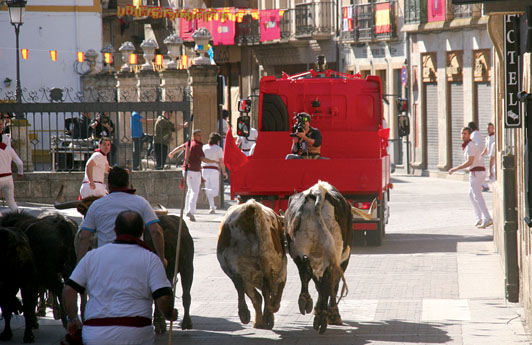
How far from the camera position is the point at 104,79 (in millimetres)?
40062

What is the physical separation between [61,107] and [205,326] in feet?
42.1

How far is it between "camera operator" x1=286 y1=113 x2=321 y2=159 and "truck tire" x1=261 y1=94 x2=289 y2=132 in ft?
7.46

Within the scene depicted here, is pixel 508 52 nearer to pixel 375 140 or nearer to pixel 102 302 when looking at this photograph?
pixel 102 302

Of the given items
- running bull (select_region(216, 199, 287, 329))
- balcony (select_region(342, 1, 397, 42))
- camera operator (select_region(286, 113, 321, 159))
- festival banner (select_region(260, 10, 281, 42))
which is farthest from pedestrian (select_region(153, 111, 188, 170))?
festival banner (select_region(260, 10, 281, 42))

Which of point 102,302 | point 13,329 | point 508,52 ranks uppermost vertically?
point 508,52

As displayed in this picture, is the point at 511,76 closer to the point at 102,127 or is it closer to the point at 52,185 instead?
the point at 102,127

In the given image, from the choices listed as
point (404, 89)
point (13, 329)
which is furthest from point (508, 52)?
point (404, 89)

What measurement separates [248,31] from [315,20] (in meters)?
5.33

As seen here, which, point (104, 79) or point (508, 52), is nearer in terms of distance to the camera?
point (508, 52)

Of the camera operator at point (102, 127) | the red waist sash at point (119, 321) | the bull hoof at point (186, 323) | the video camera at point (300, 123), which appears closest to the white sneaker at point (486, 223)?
the video camera at point (300, 123)

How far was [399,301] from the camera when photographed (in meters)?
12.8

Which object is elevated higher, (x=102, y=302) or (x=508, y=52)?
(x=508, y=52)

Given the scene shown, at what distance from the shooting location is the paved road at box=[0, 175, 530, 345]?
10820 mm

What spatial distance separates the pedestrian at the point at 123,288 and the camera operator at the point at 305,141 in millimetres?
9920
